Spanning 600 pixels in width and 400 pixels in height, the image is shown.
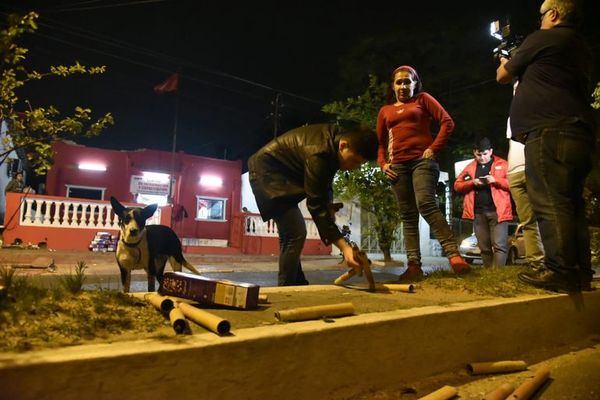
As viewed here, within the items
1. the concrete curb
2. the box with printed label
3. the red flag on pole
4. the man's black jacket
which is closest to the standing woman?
the man's black jacket

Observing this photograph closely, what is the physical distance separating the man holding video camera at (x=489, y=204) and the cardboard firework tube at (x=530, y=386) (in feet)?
9.29

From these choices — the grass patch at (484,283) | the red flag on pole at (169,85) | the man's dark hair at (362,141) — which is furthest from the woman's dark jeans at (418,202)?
the red flag on pole at (169,85)

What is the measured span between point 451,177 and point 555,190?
59.6ft

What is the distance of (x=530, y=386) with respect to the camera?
2.06 m

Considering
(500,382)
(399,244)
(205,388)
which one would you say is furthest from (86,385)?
(399,244)

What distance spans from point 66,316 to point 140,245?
2656 millimetres

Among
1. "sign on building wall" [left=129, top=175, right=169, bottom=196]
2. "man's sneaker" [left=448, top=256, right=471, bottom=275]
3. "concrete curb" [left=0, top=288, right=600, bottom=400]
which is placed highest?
"sign on building wall" [left=129, top=175, right=169, bottom=196]

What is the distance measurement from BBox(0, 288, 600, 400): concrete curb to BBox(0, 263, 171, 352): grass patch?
5.3 inches

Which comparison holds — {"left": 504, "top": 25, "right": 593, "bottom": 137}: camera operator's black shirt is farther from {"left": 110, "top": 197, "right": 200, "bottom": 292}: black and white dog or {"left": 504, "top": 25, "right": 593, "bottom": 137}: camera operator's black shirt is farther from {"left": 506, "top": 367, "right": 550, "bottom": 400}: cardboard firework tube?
{"left": 110, "top": 197, "right": 200, "bottom": 292}: black and white dog

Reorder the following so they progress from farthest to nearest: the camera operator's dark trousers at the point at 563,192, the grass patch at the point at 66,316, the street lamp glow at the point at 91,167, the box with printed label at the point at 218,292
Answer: the street lamp glow at the point at 91,167, the camera operator's dark trousers at the point at 563,192, the box with printed label at the point at 218,292, the grass patch at the point at 66,316

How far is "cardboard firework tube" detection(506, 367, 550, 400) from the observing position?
76.8 inches

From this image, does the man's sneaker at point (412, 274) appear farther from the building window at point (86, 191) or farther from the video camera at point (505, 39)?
the building window at point (86, 191)

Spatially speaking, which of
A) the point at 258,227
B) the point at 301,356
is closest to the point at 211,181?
the point at 258,227

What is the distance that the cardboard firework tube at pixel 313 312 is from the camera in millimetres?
1940
